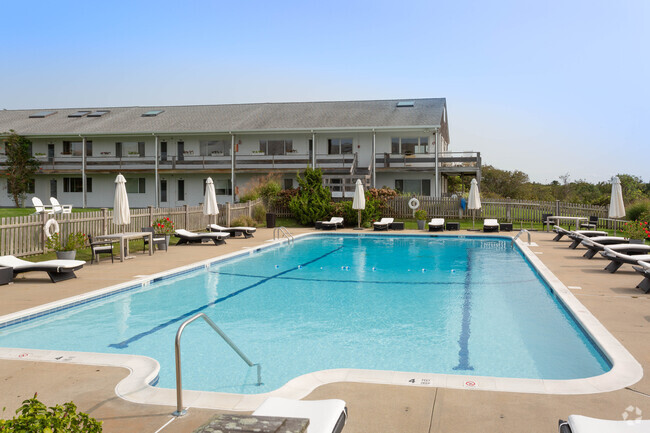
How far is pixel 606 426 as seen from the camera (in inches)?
118

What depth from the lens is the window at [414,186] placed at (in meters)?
31.9

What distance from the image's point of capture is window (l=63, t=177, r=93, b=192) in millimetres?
35938

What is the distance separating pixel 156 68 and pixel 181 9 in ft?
43.4

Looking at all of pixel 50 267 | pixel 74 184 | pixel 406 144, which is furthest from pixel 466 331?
pixel 74 184

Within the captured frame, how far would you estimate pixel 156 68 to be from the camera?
3170cm

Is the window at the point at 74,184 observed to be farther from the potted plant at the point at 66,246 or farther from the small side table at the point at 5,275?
the small side table at the point at 5,275

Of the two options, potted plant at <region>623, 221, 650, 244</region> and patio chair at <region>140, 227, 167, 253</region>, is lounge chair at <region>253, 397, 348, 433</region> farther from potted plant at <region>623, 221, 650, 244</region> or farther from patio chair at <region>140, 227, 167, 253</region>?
potted plant at <region>623, 221, 650, 244</region>

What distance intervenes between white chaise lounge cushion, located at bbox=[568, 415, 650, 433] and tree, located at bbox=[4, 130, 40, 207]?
37804 mm

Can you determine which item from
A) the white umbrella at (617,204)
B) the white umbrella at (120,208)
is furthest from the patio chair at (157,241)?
the white umbrella at (617,204)

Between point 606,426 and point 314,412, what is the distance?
174 centimetres

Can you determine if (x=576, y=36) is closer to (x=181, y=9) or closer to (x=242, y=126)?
(x=181, y=9)

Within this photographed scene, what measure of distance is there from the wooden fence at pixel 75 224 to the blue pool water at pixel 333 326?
15.2 feet

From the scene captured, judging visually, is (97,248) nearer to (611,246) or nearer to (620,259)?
(620,259)

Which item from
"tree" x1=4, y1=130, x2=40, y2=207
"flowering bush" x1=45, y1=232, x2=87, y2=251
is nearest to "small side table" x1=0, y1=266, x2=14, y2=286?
"flowering bush" x1=45, y1=232, x2=87, y2=251
